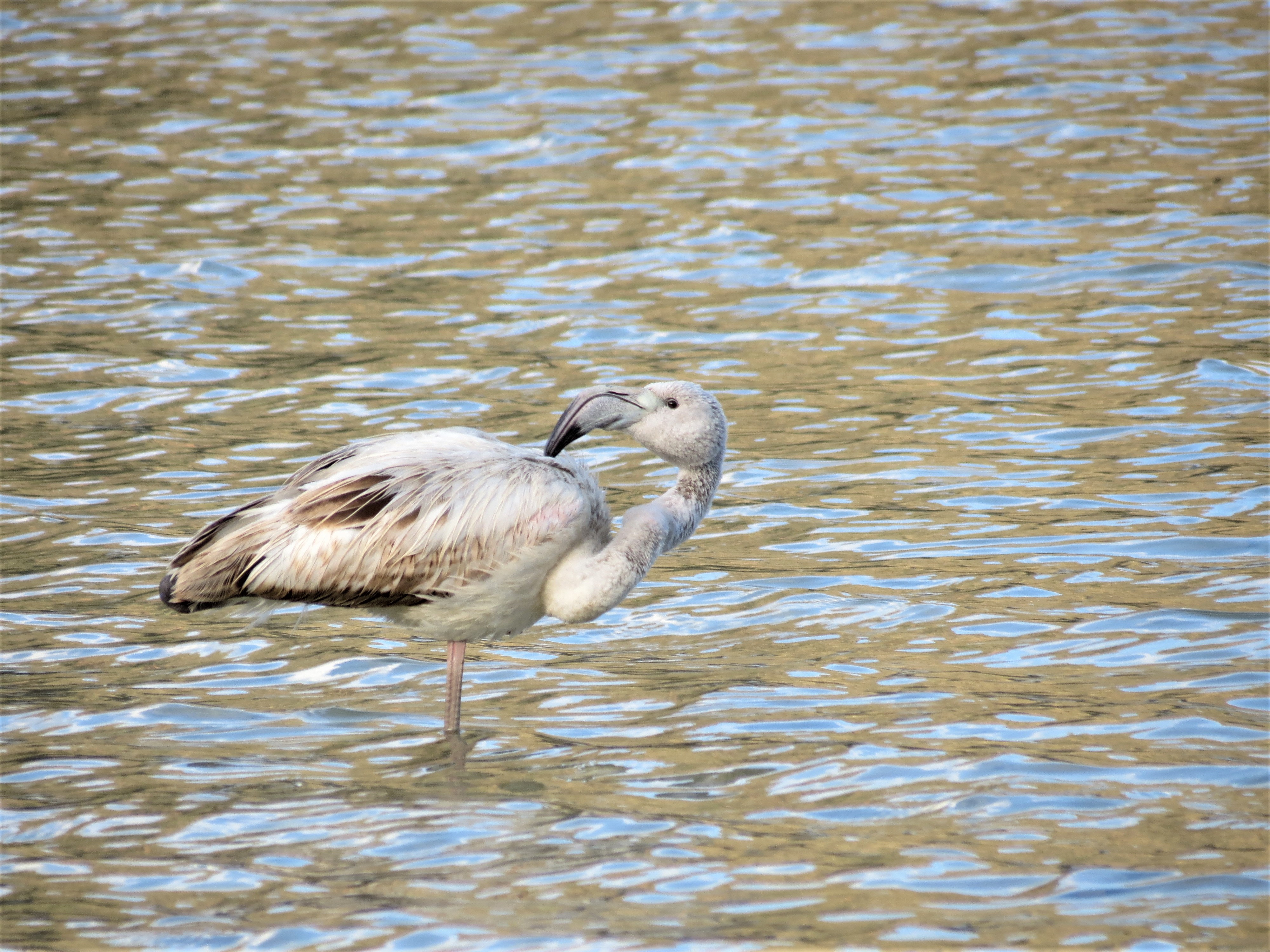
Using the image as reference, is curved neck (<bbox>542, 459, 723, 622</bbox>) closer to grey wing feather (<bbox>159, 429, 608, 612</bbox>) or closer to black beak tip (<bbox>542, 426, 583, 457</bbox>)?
grey wing feather (<bbox>159, 429, 608, 612</bbox>)

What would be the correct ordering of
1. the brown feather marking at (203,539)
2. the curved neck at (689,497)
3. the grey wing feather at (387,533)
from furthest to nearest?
the curved neck at (689,497), the brown feather marking at (203,539), the grey wing feather at (387,533)

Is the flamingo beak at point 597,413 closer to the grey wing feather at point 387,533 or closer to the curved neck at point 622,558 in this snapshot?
the grey wing feather at point 387,533

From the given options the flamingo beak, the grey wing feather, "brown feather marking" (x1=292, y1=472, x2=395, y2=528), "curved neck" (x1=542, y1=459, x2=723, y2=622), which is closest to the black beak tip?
the flamingo beak

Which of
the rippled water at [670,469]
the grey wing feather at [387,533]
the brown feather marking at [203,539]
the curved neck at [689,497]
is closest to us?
the rippled water at [670,469]

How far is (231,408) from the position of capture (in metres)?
9.79

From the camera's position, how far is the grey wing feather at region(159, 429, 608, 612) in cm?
609

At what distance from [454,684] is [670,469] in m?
3.14

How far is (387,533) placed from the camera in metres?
6.13

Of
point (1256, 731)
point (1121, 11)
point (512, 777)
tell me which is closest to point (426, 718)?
point (512, 777)

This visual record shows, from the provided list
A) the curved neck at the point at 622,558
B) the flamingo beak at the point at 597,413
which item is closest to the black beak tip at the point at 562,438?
the flamingo beak at the point at 597,413

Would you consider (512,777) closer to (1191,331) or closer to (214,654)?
(214,654)

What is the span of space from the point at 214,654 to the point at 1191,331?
20.7 ft

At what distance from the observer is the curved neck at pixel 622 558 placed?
616cm

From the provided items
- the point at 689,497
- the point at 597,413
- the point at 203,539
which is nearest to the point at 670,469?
the point at 689,497
